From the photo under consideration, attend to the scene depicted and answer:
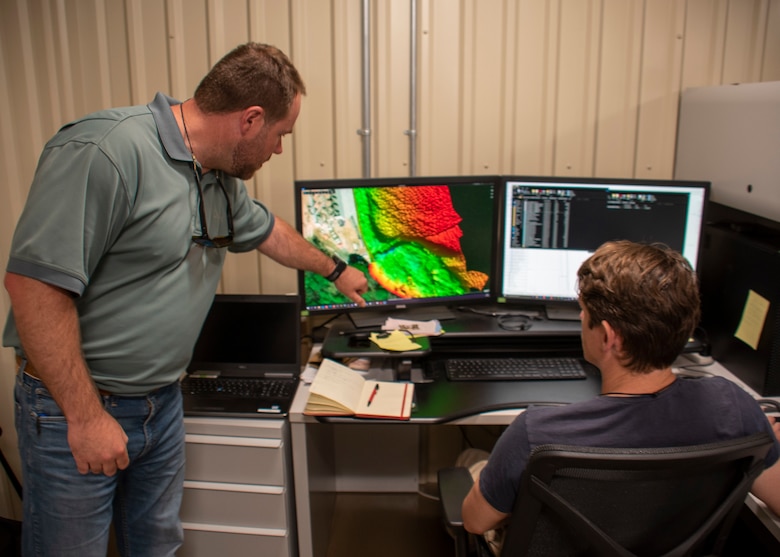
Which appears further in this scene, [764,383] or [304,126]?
[304,126]

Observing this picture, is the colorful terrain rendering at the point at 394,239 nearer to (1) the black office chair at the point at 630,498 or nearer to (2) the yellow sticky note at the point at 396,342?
(2) the yellow sticky note at the point at 396,342

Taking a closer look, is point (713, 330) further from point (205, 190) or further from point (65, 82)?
point (65, 82)

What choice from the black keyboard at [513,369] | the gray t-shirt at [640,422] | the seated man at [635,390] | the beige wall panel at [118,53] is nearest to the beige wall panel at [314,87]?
the beige wall panel at [118,53]

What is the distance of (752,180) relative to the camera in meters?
1.99

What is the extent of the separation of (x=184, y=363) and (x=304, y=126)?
1.01 metres

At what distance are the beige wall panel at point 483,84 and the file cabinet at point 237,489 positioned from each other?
3.66 ft

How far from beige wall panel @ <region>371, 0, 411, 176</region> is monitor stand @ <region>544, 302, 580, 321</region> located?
0.66 m

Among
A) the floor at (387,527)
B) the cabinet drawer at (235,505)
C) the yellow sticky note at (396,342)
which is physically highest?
the yellow sticky note at (396,342)

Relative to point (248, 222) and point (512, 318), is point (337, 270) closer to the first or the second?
point (248, 222)

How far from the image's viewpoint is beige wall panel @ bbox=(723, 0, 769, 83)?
2.28 metres

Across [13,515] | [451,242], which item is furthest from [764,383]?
[13,515]

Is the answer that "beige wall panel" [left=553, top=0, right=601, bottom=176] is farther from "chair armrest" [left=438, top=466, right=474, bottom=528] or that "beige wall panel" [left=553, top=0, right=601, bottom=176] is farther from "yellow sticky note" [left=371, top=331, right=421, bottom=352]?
"chair armrest" [left=438, top=466, right=474, bottom=528]

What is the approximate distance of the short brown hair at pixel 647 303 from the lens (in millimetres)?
1223

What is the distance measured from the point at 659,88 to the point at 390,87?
90 cm
